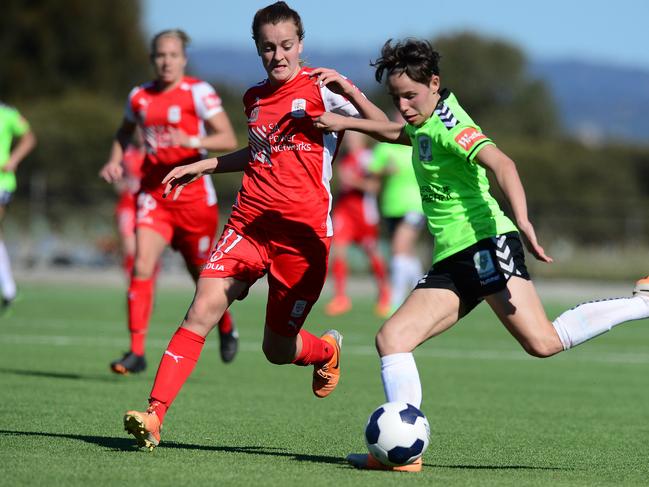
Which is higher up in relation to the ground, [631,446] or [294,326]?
[294,326]

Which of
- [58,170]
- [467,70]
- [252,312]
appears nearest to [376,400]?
[252,312]

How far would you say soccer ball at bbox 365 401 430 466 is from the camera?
5.64 meters

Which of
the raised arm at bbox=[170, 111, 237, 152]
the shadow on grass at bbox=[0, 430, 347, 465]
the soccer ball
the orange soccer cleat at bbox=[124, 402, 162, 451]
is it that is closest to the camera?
the soccer ball

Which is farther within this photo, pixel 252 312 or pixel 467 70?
pixel 467 70

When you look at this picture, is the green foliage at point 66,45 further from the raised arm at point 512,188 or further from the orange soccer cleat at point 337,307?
the raised arm at point 512,188

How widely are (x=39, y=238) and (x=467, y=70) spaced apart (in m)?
45.7

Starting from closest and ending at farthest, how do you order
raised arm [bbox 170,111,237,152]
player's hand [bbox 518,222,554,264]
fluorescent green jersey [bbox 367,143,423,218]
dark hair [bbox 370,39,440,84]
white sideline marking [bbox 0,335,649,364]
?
player's hand [bbox 518,222,554,264] → dark hair [bbox 370,39,440,84] → raised arm [bbox 170,111,237,152] → white sideline marking [bbox 0,335,649,364] → fluorescent green jersey [bbox 367,143,423,218]

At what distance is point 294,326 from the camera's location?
22.0 ft

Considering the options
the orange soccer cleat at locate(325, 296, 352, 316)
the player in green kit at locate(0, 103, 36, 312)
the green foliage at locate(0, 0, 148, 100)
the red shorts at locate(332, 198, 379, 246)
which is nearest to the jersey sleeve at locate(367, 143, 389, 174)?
the red shorts at locate(332, 198, 379, 246)

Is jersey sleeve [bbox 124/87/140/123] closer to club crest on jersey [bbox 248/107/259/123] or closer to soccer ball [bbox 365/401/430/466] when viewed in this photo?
club crest on jersey [bbox 248/107/259/123]

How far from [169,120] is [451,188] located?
12.5ft

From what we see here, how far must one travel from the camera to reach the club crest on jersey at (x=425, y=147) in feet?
19.7

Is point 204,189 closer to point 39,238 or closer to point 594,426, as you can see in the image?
point 594,426

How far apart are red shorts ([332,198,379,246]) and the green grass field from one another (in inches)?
163
